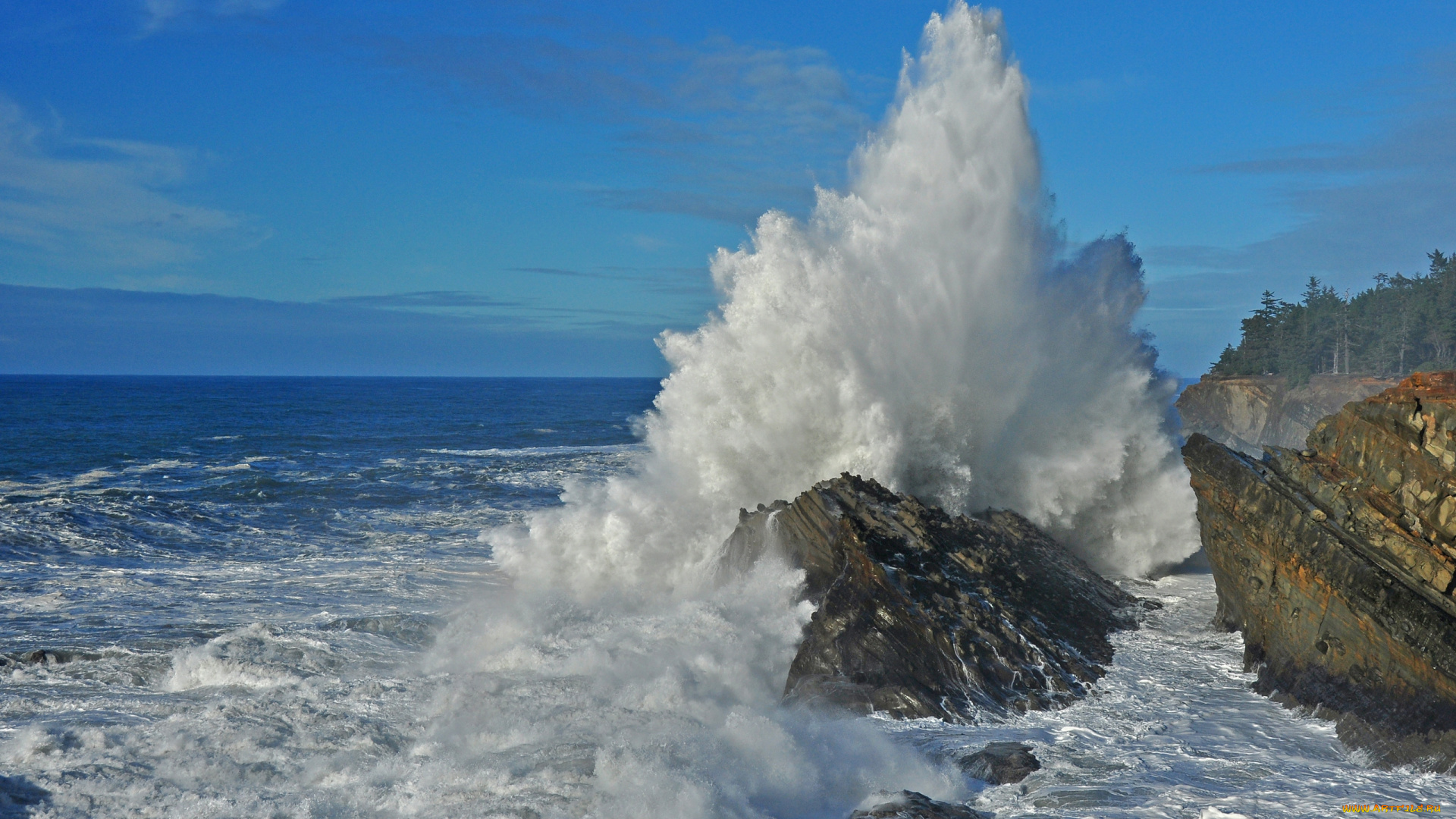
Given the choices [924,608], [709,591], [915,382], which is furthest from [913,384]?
[924,608]

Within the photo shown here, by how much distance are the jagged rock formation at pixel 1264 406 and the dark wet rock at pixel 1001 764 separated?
5261 cm

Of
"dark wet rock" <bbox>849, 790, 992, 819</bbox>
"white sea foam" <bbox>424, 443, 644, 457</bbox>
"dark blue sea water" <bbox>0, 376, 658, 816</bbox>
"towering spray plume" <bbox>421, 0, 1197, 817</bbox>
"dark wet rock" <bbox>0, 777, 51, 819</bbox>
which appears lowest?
"dark wet rock" <bbox>0, 777, 51, 819</bbox>

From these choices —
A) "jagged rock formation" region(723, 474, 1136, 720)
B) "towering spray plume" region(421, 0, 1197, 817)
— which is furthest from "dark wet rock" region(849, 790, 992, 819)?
"towering spray plume" region(421, 0, 1197, 817)

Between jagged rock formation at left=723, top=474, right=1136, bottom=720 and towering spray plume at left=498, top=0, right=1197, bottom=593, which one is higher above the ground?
towering spray plume at left=498, top=0, right=1197, bottom=593

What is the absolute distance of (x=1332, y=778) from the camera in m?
8.75

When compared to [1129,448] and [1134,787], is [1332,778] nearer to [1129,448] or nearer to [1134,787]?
[1134,787]

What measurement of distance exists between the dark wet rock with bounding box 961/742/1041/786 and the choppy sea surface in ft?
0.49

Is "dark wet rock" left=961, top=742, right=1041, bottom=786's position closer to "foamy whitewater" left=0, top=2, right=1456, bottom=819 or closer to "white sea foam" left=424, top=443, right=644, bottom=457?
"foamy whitewater" left=0, top=2, right=1456, bottom=819

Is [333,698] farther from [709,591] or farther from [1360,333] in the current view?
[1360,333]

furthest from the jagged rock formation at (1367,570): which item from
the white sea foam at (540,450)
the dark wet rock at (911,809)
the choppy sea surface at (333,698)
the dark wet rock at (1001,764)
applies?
the white sea foam at (540,450)

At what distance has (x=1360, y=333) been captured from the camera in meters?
66.8

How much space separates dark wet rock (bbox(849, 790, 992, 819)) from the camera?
751cm

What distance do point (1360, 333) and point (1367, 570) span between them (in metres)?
68.3

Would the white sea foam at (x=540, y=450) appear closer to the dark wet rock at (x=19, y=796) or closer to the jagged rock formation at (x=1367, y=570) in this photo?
the dark wet rock at (x=19, y=796)
